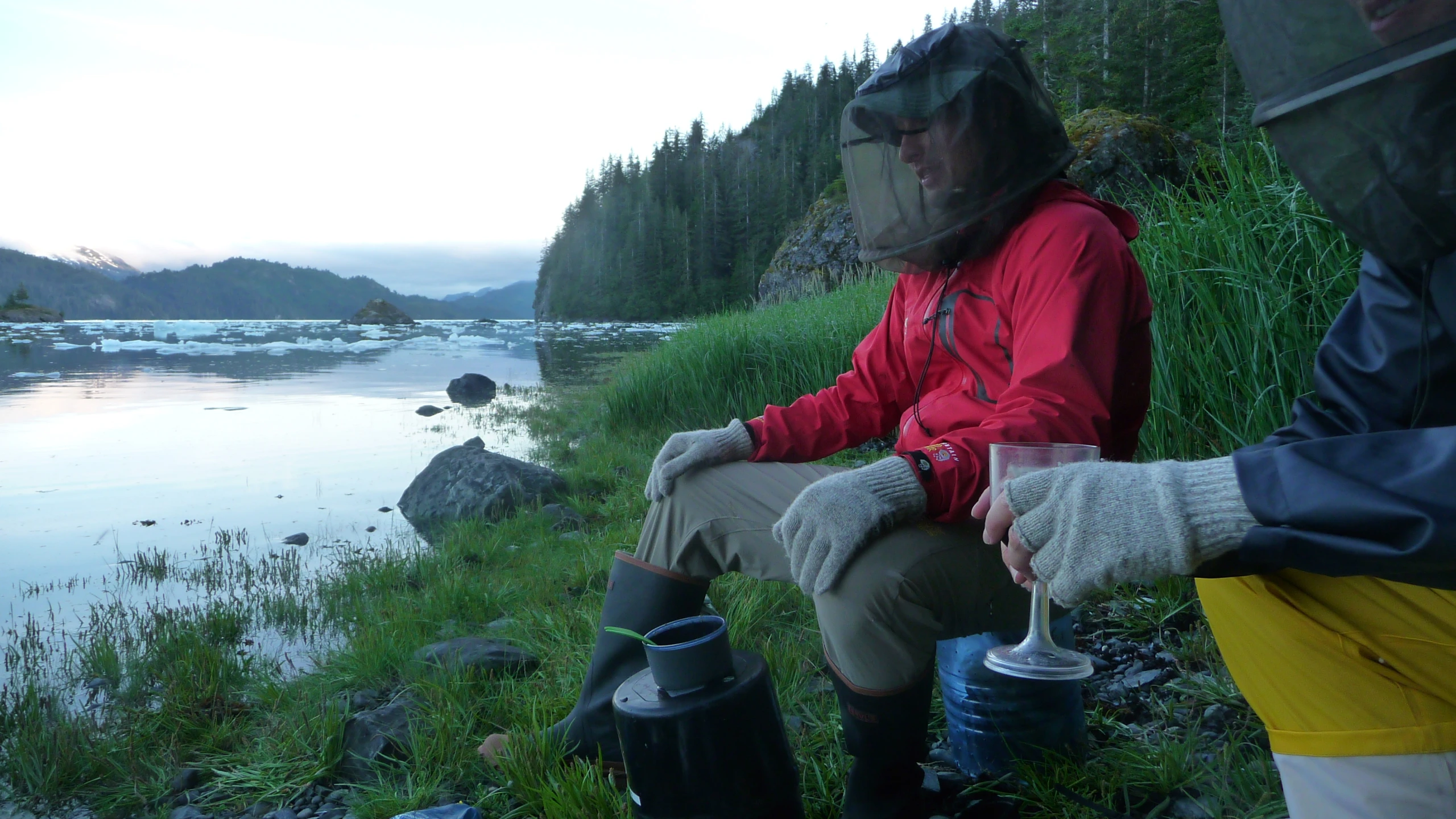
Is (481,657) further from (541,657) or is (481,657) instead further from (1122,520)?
(1122,520)

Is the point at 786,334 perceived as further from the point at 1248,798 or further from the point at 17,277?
the point at 17,277

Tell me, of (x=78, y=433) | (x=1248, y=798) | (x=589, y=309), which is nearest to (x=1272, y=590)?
(x=1248, y=798)

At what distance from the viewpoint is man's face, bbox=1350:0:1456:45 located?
70 centimetres

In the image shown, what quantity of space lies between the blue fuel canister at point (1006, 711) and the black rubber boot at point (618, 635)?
583mm

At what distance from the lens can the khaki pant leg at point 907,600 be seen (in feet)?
4.19

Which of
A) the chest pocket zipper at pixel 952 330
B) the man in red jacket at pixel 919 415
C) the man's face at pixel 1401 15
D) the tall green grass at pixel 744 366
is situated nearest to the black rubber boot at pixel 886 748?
the man in red jacket at pixel 919 415

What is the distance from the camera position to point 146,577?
4.12 meters

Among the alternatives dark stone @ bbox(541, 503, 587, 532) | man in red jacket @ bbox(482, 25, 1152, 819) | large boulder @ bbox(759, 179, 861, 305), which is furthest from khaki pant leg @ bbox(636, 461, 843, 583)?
large boulder @ bbox(759, 179, 861, 305)

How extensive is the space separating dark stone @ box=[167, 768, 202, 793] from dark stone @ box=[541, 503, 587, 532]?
2.50 metres

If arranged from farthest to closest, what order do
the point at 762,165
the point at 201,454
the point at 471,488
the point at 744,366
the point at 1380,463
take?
1. the point at 762,165
2. the point at 201,454
3. the point at 744,366
4. the point at 471,488
5. the point at 1380,463

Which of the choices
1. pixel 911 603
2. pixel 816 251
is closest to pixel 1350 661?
pixel 911 603

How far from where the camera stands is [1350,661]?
0.78 meters

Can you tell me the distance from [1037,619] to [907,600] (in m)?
0.19

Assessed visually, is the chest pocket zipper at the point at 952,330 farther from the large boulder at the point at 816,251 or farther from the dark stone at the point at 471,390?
the dark stone at the point at 471,390
